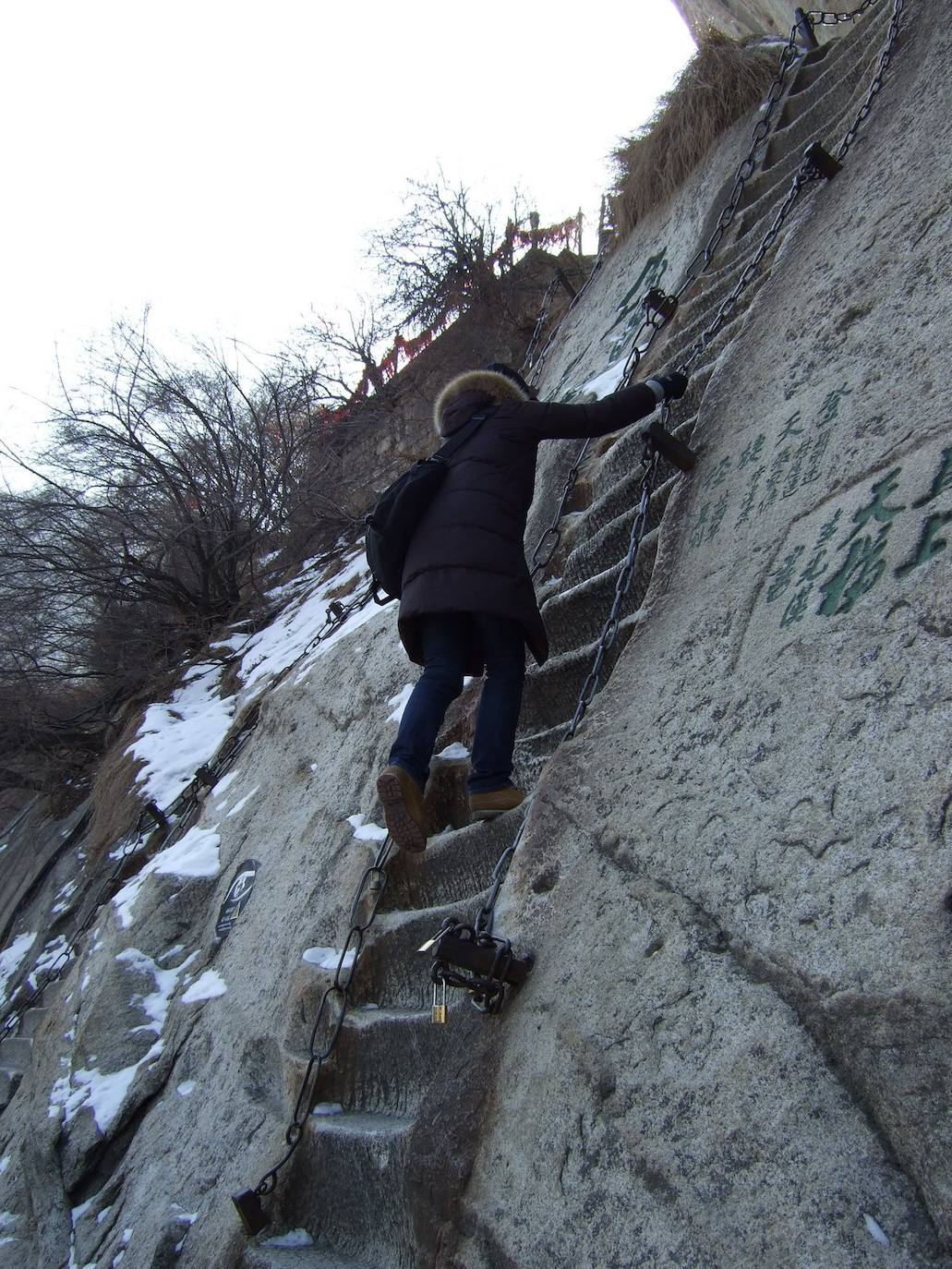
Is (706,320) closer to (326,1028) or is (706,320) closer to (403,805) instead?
(403,805)

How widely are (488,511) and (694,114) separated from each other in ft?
17.1

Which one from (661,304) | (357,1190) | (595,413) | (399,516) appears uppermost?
(399,516)

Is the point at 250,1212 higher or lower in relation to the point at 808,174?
lower

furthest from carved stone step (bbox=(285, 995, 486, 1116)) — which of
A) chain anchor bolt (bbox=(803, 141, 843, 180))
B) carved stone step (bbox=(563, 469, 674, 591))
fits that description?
chain anchor bolt (bbox=(803, 141, 843, 180))

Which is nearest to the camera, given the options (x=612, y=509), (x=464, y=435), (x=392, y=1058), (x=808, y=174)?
(x=392, y=1058)

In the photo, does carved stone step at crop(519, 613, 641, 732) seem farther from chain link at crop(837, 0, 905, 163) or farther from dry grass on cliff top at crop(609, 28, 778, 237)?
dry grass on cliff top at crop(609, 28, 778, 237)

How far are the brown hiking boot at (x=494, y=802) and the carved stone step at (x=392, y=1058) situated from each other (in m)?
0.51

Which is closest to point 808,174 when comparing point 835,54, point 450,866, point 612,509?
point 612,509

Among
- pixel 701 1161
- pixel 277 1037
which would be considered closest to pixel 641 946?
pixel 701 1161

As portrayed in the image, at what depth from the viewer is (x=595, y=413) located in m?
3.51

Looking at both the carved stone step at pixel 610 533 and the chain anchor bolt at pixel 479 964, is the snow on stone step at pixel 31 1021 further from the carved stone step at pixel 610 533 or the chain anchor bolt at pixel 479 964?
the chain anchor bolt at pixel 479 964

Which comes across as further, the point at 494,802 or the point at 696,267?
the point at 696,267

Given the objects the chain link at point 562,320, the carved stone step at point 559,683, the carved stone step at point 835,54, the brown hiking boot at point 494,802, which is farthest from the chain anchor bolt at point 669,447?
the chain link at point 562,320

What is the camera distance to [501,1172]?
196 cm
